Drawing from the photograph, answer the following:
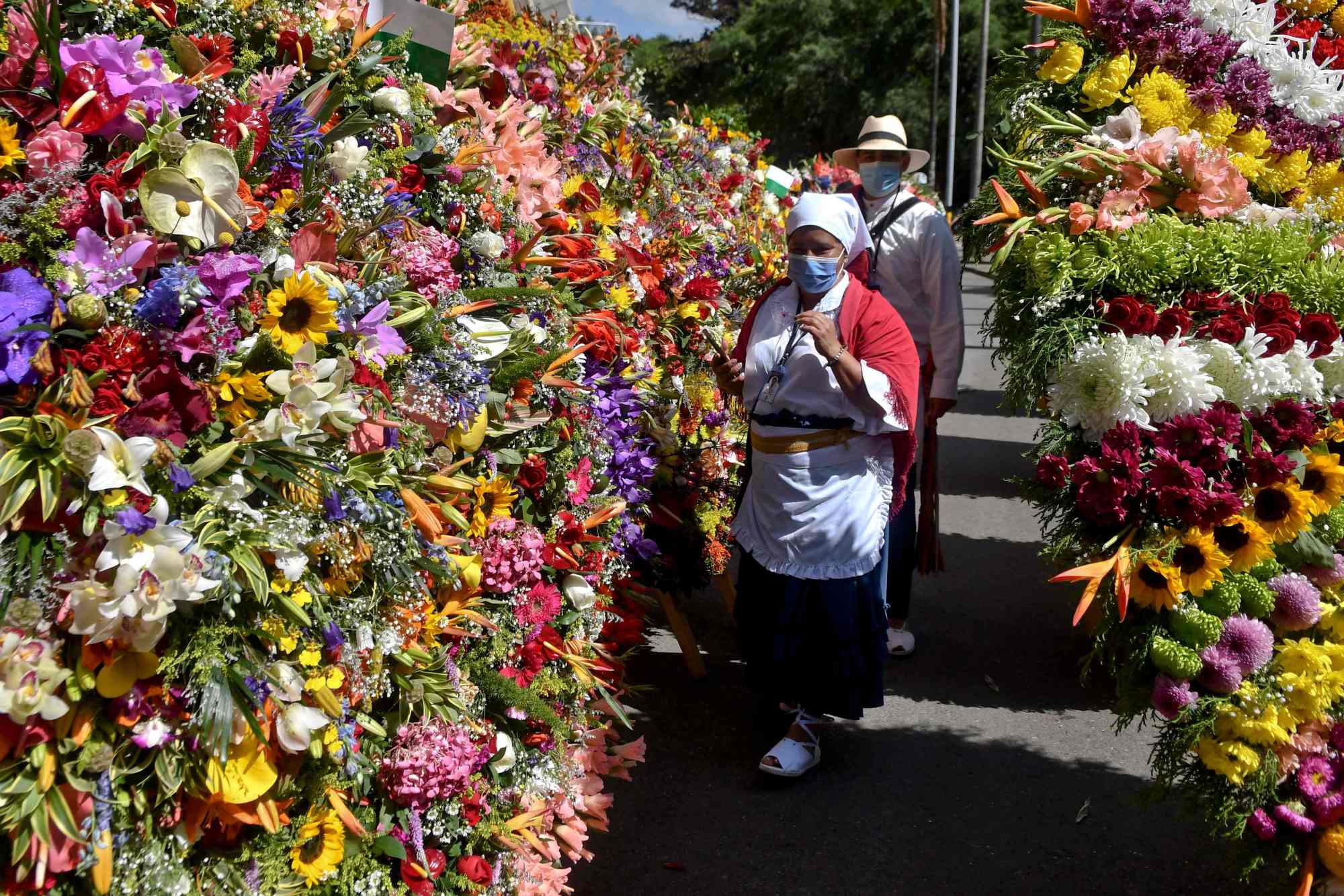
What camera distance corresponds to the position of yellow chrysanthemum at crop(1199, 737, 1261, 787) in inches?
91.4

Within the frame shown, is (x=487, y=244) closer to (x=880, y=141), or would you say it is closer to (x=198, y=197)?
(x=198, y=197)

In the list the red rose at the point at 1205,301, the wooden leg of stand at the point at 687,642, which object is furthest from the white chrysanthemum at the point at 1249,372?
the wooden leg of stand at the point at 687,642

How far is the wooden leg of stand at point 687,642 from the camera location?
4.21 m

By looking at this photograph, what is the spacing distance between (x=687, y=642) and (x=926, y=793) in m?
1.18

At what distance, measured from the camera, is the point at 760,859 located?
3164 millimetres

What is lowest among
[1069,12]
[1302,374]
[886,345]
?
[886,345]

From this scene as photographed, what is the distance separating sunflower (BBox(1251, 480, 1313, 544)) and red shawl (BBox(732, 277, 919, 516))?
1.11 m

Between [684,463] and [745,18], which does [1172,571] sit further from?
[745,18]

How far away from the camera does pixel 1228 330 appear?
2.50m

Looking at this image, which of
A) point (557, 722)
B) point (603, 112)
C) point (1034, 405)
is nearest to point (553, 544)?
point (557, 722)

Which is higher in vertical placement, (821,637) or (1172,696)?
(1172,696)

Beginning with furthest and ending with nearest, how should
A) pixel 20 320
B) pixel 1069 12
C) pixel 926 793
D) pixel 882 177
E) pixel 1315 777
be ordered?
pixel 882 177 → pixel 926 793 → pixel 1069 12 → pixel 1315 777 → pixel 20 320

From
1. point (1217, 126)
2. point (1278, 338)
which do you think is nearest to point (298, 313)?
point (1278, 338)

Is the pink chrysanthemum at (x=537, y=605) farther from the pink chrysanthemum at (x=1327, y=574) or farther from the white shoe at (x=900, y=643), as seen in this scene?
the white shoe at (x=900, y=643)
